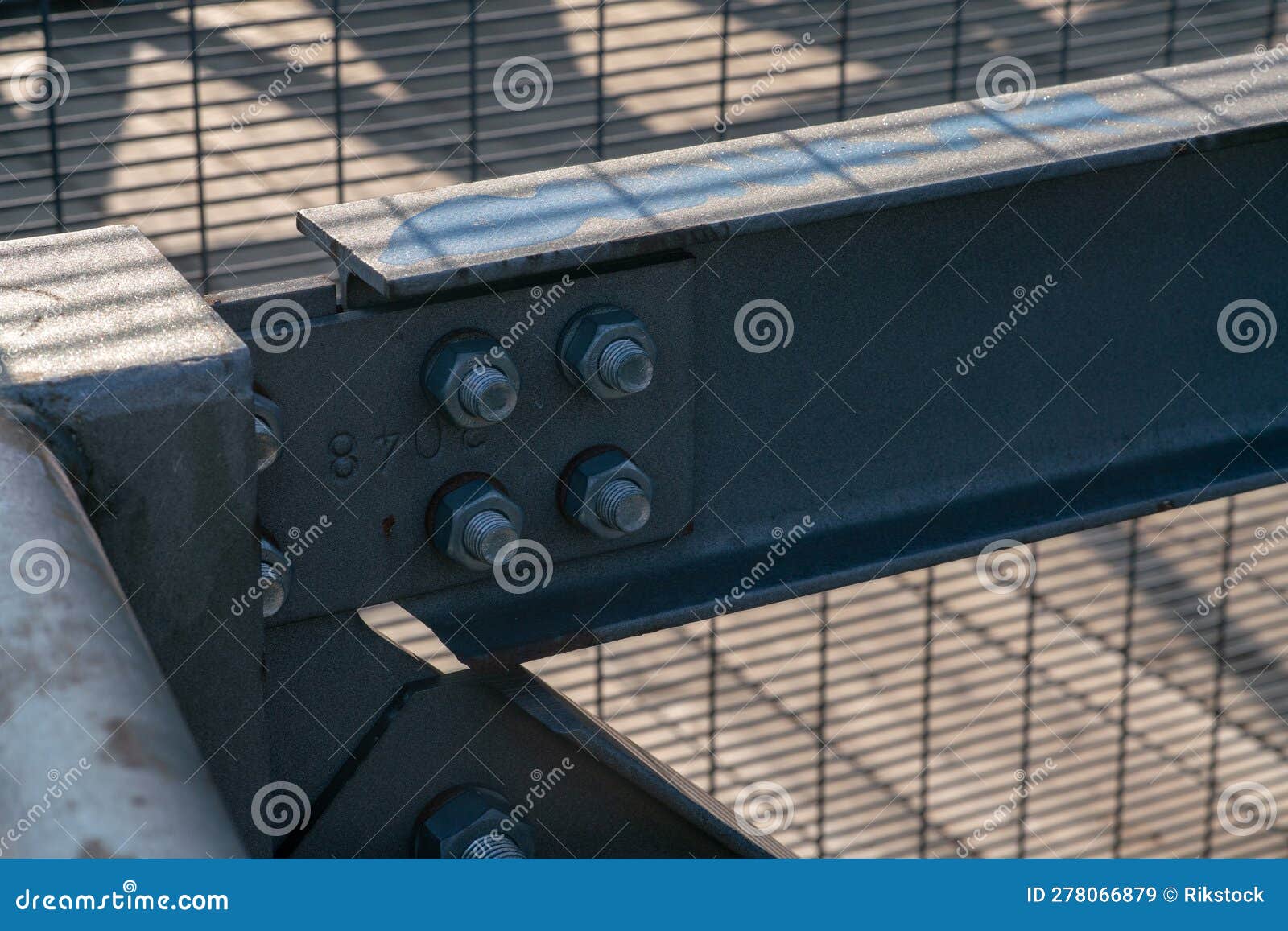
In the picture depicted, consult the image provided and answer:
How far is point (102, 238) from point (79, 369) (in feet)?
1.09

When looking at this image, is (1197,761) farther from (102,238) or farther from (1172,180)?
(102,238)

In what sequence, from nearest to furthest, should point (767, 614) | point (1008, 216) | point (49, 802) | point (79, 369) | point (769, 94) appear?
point (49, 802)
point (79, 369)
point (1008, 216)
point (767, 614)
point (769, 94)

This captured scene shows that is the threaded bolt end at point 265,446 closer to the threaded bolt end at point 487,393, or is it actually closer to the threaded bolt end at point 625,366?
the threaded bolt end at point 487,393

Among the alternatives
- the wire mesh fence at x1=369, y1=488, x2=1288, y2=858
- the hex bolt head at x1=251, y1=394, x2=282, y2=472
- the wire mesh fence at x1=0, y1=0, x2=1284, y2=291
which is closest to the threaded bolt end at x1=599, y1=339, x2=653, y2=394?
the hex bolt head at x1=251, y1=394, x2=282, y2=472

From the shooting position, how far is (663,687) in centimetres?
369

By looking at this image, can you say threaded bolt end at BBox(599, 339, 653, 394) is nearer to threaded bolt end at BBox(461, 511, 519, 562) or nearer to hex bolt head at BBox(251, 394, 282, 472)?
threaded bolt end at BBox(461, 511, 519, 562)

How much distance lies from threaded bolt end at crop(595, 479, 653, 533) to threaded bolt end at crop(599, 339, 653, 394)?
0.12m

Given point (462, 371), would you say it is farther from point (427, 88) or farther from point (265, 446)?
point (427, 88)

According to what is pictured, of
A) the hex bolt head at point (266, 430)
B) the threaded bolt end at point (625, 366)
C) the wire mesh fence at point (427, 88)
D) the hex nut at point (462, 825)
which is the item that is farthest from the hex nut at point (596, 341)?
the wire mesh fence at point (427, 88)

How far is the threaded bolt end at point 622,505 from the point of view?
1909mm

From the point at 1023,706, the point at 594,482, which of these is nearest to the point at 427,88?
the point at 1023,706

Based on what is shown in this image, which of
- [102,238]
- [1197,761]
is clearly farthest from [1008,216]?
[1197,761]

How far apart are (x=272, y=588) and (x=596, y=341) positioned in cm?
43

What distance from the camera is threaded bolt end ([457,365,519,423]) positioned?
178 cm
